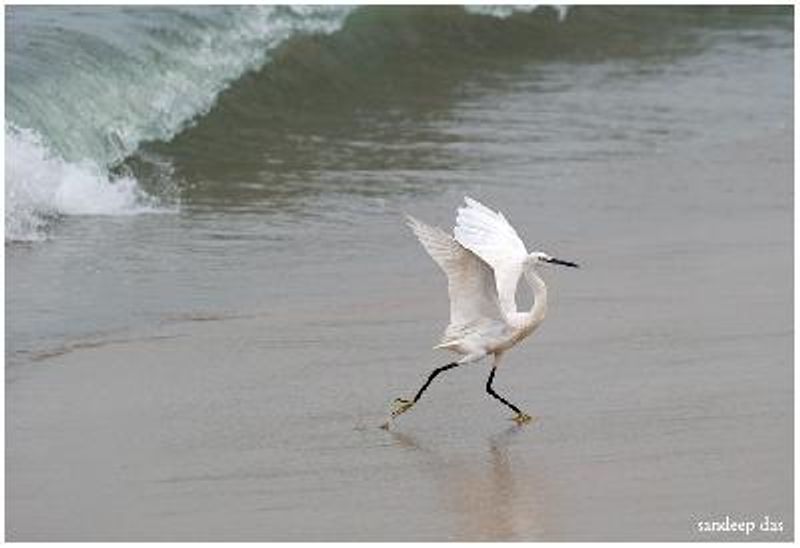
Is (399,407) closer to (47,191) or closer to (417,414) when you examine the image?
(417,414)

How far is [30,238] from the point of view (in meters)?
10.3

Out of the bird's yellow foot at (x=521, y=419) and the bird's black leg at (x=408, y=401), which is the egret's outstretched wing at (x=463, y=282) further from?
the bird's yellow foot at (x=521, y=419)

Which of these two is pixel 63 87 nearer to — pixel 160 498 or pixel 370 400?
pixel 370 400

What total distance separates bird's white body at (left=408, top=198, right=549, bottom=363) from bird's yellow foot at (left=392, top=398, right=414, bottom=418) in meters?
0.28

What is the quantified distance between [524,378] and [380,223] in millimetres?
2926

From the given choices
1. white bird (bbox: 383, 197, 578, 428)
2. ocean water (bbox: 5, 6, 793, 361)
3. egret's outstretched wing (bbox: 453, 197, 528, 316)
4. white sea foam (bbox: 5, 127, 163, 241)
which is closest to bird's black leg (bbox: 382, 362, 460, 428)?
white bird (bbox: 383, 197, 578, 428)

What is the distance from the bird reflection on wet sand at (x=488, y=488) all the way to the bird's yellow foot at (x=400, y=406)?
0.18 metres

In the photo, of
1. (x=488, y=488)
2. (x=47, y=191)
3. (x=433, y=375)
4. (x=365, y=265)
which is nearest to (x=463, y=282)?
(x=433, y=375)

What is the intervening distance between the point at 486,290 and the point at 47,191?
13.5 ft

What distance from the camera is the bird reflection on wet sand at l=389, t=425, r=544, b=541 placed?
247 inches

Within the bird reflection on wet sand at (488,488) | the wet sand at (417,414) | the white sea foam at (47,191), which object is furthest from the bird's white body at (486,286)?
the white sea foam at (47,191)

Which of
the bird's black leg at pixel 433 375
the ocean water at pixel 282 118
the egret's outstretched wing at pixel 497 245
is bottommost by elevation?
the ocean water at pixel 282 118

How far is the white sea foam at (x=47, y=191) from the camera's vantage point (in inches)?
415

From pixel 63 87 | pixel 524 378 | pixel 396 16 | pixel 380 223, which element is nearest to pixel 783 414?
pixel 524 378
